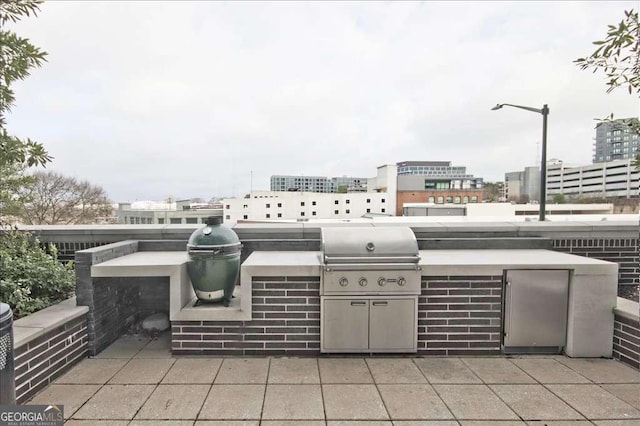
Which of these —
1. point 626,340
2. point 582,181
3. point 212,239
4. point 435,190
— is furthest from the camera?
point 435,190

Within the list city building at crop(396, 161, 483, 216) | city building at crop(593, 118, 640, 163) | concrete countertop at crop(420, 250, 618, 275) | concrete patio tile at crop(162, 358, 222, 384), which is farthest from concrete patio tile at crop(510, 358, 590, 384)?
city building at crop(396, 161, 483, 216)

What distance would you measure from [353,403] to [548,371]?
7.23ft

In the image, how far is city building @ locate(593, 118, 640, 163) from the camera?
2983mm

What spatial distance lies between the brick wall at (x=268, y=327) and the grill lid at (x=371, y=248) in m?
0.40

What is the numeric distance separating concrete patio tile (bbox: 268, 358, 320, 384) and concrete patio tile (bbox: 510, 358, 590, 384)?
7.40ft

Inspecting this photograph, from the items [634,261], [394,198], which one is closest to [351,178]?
[394,198]

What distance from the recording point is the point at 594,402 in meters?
3.13

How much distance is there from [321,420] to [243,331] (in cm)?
149

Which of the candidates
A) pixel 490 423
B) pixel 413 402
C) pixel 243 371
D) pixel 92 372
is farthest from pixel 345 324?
pixel 92 372

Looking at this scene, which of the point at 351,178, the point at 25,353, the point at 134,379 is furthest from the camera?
the point at 351,178

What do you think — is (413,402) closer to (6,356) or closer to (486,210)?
(6,356)

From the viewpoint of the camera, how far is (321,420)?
285 centimetres

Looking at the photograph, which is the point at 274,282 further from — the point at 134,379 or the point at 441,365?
the point at 441,365

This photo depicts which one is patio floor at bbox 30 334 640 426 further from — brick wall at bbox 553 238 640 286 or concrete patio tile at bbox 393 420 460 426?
brick wall at bbox 553 238 640 286
